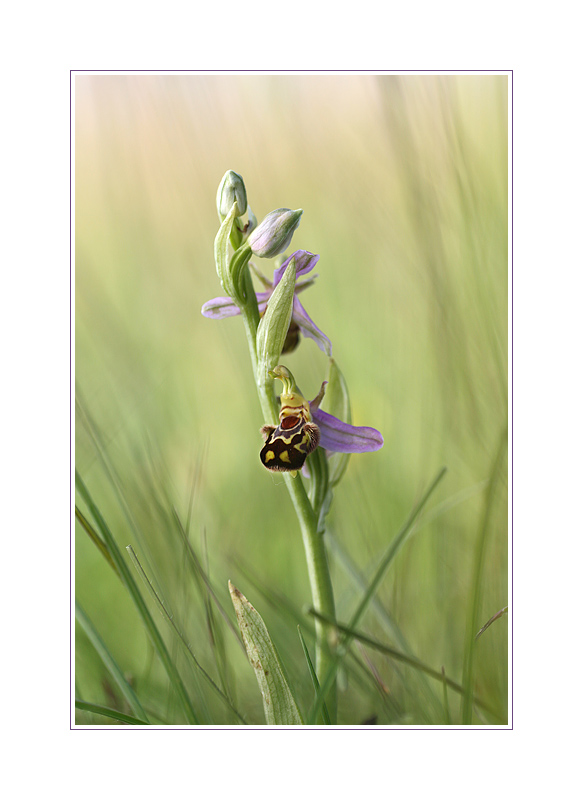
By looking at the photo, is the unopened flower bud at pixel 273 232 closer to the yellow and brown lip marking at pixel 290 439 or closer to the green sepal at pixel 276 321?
the green sepal at pixel 276 321

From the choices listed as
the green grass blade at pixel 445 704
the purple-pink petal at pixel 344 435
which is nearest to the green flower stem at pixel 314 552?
the purple-pink petal at pixel 344 435

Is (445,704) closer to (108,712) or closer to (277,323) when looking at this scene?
(108,712)

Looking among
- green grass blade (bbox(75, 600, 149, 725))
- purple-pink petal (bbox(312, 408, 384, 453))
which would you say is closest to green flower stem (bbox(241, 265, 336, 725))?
purple-pink petal (bbox(312, 408, 384, 453))

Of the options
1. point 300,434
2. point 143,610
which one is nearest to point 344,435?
point 300,434
